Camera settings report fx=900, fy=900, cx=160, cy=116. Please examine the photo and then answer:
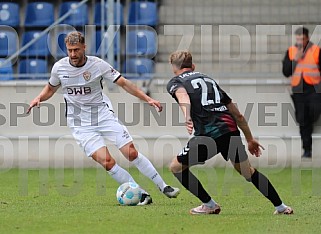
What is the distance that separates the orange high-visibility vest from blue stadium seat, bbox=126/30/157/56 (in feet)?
8.57

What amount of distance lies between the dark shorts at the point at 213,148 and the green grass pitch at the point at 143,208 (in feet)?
2.06

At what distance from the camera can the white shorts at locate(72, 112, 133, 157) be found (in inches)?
433

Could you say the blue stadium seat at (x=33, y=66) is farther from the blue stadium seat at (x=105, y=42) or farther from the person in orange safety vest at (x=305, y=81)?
the person in orange safety vest at (x=305, y=81)

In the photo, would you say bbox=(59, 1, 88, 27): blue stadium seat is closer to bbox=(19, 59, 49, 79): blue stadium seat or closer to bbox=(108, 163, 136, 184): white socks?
bbox=(19, 59, 49, 79): blue stadium seat

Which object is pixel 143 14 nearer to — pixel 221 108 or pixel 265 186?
pixel 221 108

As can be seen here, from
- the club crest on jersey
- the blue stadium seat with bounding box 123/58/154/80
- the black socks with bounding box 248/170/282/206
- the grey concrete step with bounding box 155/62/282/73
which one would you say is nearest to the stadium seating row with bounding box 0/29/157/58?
the blue stadium seat with bounding box 123/58/154/80

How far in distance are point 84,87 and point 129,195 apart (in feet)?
4.79

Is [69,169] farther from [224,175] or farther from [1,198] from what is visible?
[1,198]

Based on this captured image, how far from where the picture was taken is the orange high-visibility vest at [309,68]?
1603 cm

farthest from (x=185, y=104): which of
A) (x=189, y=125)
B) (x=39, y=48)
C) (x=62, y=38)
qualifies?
(x=39, y=48)

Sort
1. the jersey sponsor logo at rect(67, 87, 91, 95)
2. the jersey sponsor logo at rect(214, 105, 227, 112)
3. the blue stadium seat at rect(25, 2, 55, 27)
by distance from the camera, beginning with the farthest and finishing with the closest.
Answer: the blue stadium seat at rect(25, 2, 55, 27)
the jersey sponsor logo at rect(67, 87, 91, 95)
the jersey sponsor logo at rect(214, 105, 227, 112)

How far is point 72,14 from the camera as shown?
17344 mm

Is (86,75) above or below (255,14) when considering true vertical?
below

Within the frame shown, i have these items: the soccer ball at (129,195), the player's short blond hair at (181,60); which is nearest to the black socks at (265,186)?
the player's short blond hair at (181,60)
